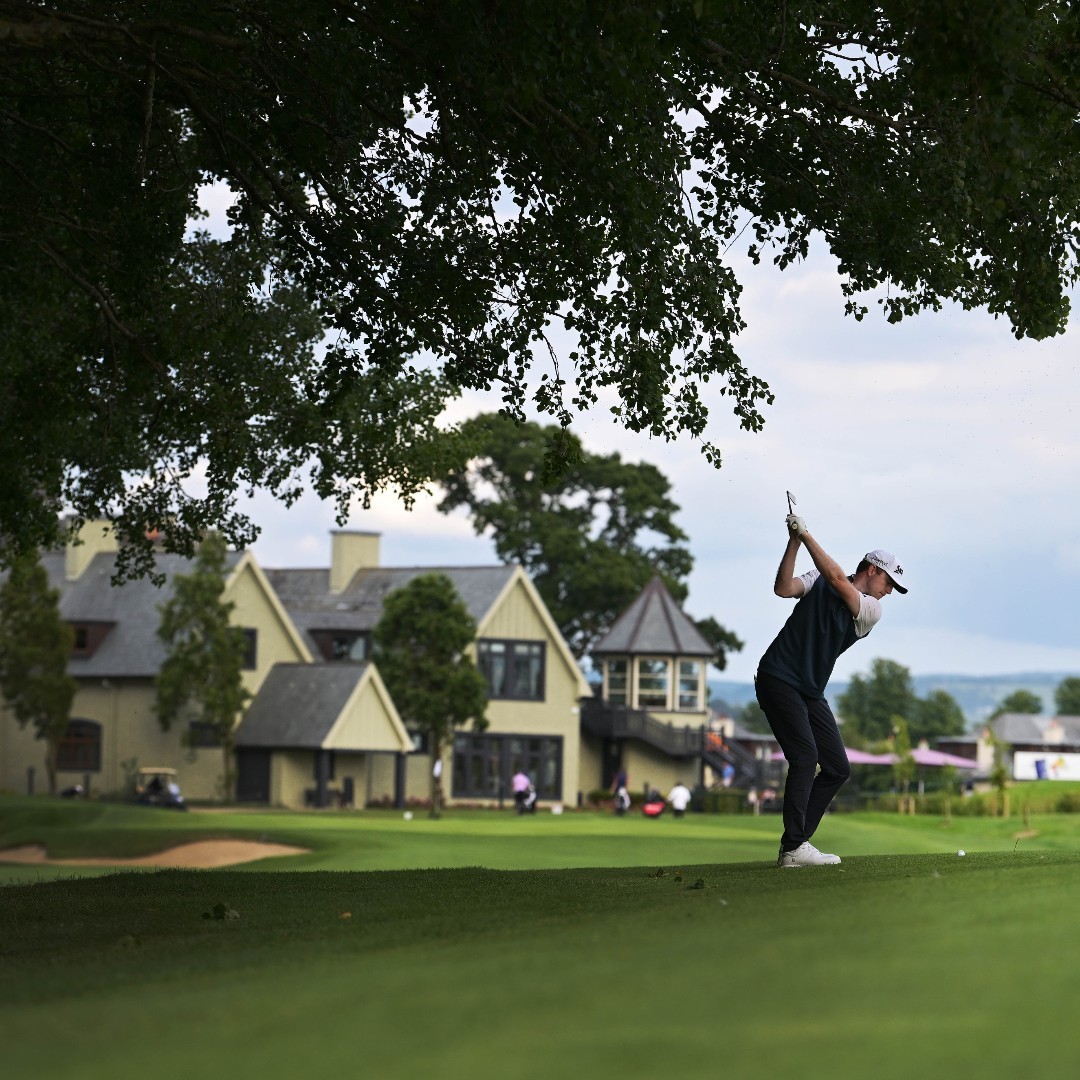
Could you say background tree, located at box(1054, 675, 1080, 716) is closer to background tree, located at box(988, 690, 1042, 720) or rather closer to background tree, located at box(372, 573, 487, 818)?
background tree, located at box(988, 690, 1042, 720)

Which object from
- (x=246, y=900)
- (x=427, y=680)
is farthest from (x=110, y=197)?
(x=427, y=680)

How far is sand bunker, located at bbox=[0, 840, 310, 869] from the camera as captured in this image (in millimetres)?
32844

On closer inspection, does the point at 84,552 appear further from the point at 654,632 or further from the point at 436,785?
the point at 654,632

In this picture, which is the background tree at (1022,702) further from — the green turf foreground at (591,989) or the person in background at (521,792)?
the green turf foreground at (591,989)

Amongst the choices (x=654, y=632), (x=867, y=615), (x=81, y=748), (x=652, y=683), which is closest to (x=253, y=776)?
(x=81, y=748)

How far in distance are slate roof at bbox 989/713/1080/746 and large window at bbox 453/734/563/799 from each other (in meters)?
88.4

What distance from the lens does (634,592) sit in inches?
2965

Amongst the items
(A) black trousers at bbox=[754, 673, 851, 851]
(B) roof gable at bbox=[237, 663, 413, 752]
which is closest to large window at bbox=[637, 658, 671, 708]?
(B) roof gable at bbox=[237, 663, 413, 752]

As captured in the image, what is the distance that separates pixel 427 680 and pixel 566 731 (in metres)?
9.97

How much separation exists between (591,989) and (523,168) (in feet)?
34.9

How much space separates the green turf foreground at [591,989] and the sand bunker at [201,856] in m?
23.0

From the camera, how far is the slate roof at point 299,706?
180 feet

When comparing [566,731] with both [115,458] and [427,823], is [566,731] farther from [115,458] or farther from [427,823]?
[115,458]

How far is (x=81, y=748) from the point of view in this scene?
190 ft
